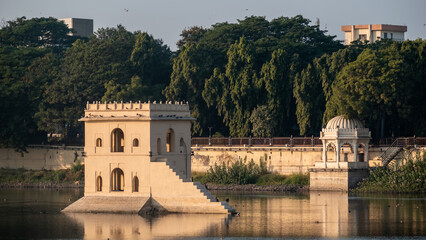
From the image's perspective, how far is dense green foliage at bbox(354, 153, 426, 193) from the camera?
77.4m

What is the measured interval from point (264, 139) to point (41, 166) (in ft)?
73.0

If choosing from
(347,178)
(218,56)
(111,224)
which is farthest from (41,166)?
(111,224)

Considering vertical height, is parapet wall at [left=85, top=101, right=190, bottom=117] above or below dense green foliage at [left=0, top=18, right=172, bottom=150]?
below

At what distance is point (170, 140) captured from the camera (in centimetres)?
6775

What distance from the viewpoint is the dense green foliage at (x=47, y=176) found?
95312 millimetres

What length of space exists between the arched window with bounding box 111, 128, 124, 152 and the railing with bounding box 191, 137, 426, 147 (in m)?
22.4

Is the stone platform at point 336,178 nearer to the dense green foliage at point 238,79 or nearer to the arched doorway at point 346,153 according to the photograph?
the arched doorway at point 346,153

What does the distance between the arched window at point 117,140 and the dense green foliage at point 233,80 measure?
2065cm

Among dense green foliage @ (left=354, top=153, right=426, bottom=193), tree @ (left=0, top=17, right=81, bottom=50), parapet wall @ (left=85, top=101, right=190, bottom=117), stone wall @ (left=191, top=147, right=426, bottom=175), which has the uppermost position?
tree @ (left=0, top=17, right=81, bottom=50)

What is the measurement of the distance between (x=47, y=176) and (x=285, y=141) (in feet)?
73.2

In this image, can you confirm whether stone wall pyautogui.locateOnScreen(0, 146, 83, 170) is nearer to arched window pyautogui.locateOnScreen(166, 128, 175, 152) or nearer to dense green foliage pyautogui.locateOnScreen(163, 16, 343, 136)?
dense green foliage pyautogui.locateOnScreen(163, 16, 343, 136)

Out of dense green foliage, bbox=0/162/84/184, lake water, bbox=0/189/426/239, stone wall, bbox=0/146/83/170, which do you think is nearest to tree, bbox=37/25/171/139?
stone wall, bbox=0/146/83/170

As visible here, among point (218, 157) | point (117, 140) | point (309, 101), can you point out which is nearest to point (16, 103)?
point (218, 157)

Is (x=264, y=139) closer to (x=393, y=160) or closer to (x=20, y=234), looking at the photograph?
(x=393, y=160)
